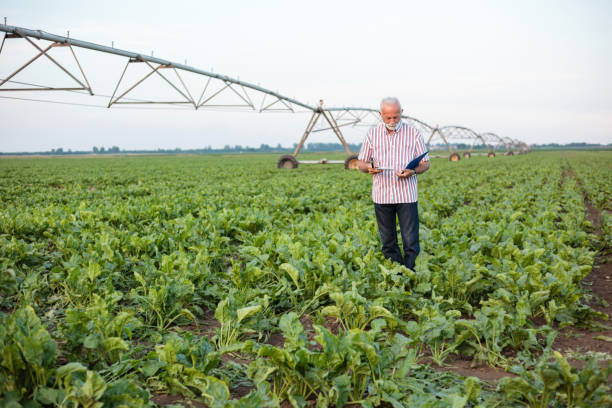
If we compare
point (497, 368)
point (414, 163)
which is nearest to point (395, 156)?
point (414, 163)

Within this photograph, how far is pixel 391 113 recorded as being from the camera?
3.91 metres

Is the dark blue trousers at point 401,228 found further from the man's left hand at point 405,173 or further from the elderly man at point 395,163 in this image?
the man's left hand at point 405,173

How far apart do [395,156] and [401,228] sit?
0.78 meters

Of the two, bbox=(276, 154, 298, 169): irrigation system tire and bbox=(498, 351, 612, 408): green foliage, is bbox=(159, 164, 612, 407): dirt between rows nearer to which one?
bbox=(498, 351, 612, 408): green foliage

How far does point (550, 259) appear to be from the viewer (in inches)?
189

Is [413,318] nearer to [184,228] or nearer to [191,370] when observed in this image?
[191,370]

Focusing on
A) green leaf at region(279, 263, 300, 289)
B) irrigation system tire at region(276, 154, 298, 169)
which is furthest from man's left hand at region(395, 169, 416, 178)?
irrigation system tire at region(276, 154, 298, 169)

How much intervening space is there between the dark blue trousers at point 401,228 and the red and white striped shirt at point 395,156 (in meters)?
0.13

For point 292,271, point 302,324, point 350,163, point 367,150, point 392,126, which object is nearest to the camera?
point 302,324

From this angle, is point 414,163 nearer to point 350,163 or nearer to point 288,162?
point 350,163

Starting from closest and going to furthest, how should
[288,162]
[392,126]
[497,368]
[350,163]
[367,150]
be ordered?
[497,368], [392,126], [367,150], [350,163], [288,162]

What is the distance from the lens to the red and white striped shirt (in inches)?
160

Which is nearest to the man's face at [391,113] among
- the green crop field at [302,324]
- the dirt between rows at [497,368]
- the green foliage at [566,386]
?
the green crop field at [302,324]

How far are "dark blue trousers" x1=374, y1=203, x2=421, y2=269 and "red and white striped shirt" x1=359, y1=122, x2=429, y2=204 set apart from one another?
0.42 feet
